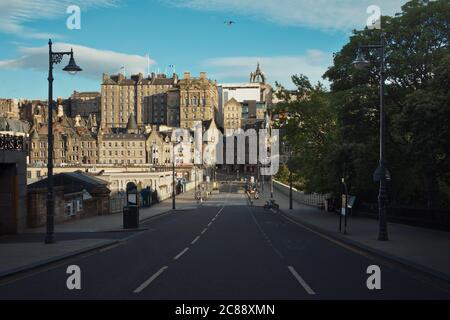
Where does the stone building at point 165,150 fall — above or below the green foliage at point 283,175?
above

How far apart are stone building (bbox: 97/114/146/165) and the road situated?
453 feet

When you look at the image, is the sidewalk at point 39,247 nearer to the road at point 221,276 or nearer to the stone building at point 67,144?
the road at point 221,276

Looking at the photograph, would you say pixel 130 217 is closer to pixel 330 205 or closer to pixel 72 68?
pixel 72 68

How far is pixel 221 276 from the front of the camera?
13969 millimetres

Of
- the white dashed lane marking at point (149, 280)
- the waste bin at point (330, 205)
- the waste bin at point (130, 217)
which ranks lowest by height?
the waste bin at point (330, 205)

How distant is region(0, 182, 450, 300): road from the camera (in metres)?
11.7

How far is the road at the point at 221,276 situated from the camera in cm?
1168

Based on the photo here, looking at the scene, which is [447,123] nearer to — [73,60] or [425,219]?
[425,219]

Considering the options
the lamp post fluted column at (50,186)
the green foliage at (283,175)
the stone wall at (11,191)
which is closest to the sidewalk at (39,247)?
the lamp post fluted column at (50,186)

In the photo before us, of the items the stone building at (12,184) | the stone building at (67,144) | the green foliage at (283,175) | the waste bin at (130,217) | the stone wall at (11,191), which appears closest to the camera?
the stone building at (12,184)

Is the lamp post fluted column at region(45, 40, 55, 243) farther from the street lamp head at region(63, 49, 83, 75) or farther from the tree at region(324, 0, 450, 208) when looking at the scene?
the tree at region(324, 0, 450, 208)

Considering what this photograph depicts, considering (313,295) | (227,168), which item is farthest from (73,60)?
(227,168)

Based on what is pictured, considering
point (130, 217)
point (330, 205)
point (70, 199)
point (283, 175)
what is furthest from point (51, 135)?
point (283, 175)

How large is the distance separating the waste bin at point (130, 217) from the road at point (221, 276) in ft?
29.9
